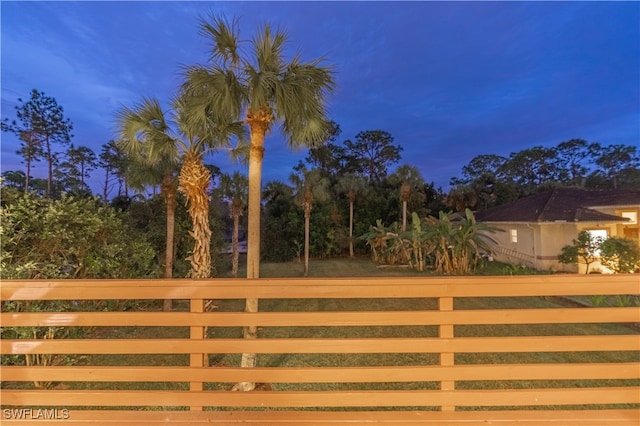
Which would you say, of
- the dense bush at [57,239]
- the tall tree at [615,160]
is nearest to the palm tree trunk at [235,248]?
the dense bush at [57,239]

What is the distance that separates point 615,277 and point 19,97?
62.0 ft

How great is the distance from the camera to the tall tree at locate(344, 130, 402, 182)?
28328 millimetres

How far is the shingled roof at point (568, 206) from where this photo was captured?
12059mm

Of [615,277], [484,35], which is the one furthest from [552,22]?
[615,277]

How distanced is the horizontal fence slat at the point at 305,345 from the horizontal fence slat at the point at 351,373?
119 millimetres

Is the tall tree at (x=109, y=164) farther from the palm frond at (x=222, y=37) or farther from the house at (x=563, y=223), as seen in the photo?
the house at (x=563, y=223)

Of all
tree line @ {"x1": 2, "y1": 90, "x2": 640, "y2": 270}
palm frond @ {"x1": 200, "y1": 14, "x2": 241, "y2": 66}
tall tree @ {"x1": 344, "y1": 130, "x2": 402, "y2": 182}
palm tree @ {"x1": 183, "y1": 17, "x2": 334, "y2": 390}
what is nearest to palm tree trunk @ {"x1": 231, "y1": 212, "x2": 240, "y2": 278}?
tree line @ {"x1": 2, "y1": 90, "x2": 640, "y2": 270}

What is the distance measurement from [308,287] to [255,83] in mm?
3335

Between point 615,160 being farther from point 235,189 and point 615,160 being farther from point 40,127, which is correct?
point 40,127

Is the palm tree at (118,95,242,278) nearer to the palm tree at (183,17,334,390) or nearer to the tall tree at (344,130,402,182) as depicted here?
the palm tree at (183,17,334,390)

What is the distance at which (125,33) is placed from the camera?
7305 millimetres

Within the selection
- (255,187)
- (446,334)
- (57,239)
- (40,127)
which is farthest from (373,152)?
(446,334)

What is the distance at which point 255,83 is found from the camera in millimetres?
3846

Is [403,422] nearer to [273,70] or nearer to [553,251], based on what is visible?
[273,70]
